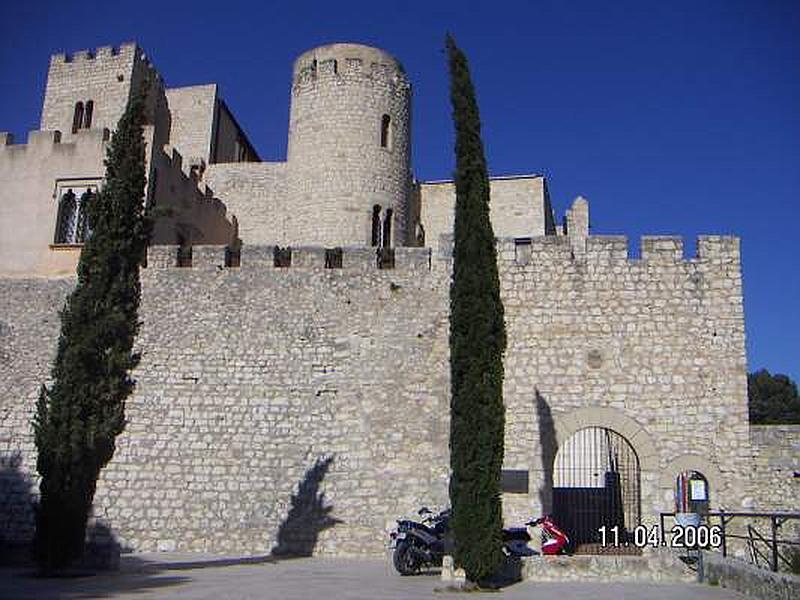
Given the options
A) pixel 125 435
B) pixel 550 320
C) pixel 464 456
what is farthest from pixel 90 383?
pixel 550 320

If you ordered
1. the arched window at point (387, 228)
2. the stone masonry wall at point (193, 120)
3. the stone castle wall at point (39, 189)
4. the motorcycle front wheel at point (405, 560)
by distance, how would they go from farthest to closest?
the stone masonry wall at point (193, 120) → the arched window at point (387, 228) → the stone castle wall at point (39, 189) → the motorcycle front wheel at point (405, 560)

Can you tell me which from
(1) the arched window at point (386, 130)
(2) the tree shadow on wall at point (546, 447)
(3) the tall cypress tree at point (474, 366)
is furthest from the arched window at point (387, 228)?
(3) the tall cypress tree at point (474, 366)

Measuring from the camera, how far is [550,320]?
1540cm

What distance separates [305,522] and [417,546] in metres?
3.40

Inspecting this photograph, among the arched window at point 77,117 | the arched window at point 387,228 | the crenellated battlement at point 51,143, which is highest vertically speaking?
the arched window at point 77,117

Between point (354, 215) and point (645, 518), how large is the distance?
448 inches

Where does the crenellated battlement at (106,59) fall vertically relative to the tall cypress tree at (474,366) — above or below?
above

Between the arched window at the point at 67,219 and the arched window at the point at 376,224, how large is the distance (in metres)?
7.85

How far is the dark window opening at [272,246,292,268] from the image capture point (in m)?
16.6

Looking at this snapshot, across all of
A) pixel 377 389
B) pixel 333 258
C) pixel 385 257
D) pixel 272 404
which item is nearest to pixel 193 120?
pixel 333 258

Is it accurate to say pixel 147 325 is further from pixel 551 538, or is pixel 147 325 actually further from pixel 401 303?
pixel 551 538

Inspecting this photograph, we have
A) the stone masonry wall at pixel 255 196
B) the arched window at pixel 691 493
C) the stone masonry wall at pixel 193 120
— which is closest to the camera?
the arched window at pixel 691 493

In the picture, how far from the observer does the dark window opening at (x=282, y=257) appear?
54.5ft

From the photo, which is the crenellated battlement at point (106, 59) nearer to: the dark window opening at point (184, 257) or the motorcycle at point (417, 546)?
the dark window opening at point (184, 257)
